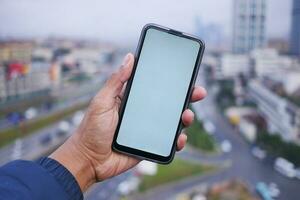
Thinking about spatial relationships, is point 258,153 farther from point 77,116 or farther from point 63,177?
point 63,177

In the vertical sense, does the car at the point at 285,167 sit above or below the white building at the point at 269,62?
below

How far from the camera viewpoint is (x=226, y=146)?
135 centimetres

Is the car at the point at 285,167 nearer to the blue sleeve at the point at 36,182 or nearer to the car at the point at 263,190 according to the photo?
the car at the point at 263,190

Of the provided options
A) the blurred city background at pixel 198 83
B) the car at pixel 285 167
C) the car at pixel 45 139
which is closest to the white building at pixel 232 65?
the blurred city background at pixel 198 83

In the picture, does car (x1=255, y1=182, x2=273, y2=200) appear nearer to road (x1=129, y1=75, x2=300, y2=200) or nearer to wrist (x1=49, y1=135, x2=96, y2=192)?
road (x1=129, y1=75, x2=300, y2=200)

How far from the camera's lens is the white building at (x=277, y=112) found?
1282 mm

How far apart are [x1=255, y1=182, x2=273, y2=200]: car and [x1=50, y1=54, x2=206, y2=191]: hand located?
831mm

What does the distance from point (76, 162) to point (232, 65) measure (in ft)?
3.07

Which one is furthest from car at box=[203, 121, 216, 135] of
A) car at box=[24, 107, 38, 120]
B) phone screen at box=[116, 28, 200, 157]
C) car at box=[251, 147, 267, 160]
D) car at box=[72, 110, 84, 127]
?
phone screen at box=[116, 28, 200, 157]

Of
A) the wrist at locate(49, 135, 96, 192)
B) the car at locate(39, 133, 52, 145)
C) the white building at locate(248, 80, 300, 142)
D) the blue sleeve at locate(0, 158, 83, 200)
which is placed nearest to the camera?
the blue sleeve at locate(0, 158, 83, 200)

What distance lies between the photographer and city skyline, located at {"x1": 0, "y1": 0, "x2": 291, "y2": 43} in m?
1.33

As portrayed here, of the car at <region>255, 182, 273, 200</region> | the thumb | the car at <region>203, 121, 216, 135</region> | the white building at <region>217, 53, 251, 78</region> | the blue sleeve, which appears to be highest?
the thumb

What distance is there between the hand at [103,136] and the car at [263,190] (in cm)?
83

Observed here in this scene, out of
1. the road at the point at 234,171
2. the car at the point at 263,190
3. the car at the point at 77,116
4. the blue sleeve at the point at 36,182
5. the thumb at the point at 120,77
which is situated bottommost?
the car at the point at 263,190
